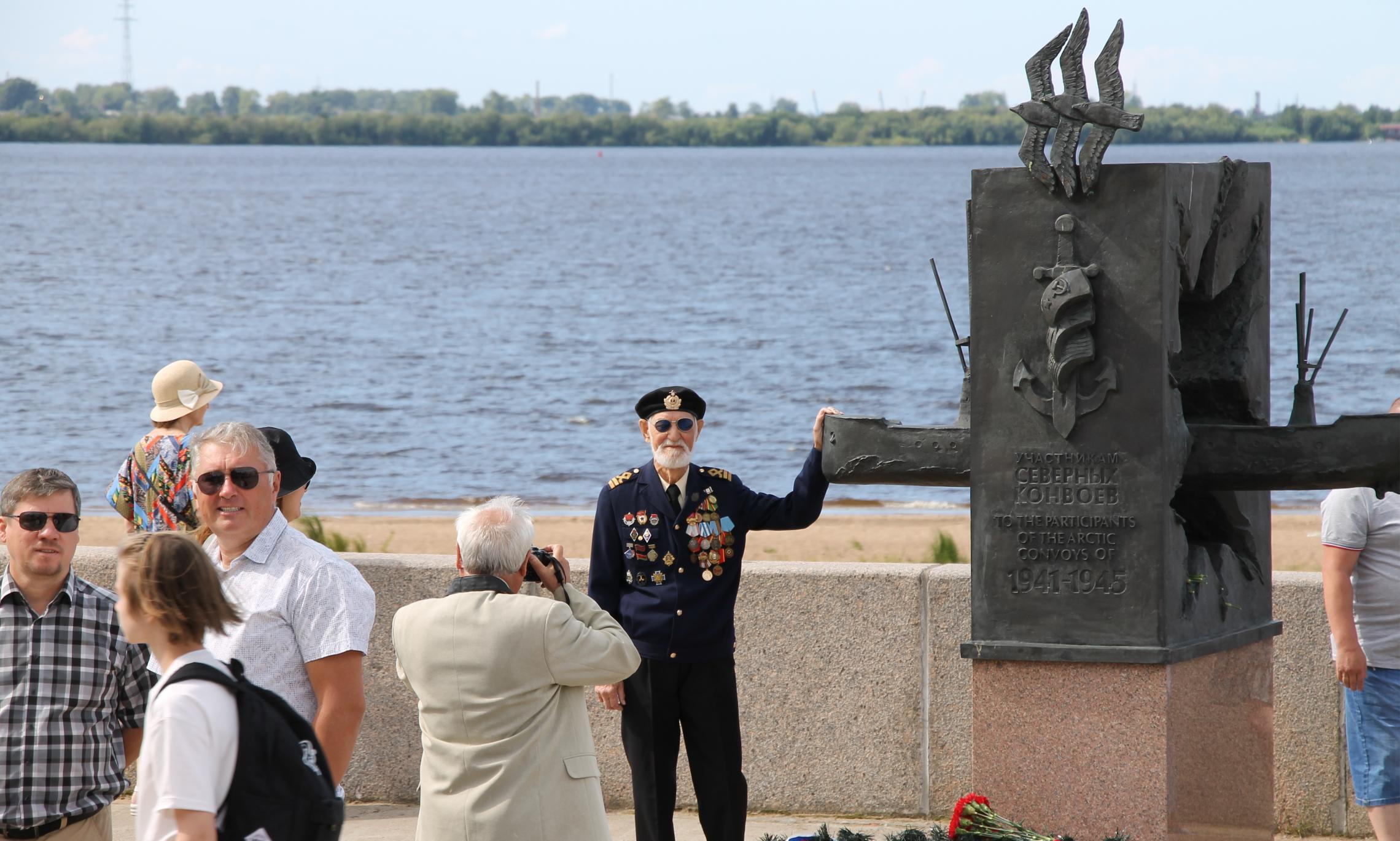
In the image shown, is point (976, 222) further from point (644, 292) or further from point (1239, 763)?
point (644, 292)

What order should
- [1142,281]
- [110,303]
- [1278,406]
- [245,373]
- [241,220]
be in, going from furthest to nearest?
[241,220] → [110,303] → [245,373] → [1278,406] → [1142,281]

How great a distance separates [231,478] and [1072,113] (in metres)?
2.55

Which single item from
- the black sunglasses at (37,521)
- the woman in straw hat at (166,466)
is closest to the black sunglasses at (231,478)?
the black sunglasses at (37,521)

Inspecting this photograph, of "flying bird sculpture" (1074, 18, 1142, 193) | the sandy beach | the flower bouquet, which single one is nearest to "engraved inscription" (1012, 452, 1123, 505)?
"flying bird sculpture" (1074, 18, 1142, 193)

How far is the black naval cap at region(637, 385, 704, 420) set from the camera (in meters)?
5.73

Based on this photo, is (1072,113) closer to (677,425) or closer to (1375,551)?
(677,425)

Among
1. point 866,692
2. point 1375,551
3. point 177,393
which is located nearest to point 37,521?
point 177,393

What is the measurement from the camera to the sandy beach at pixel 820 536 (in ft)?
48.2

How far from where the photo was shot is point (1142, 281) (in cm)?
484

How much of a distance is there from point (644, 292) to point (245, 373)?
21.8 meters

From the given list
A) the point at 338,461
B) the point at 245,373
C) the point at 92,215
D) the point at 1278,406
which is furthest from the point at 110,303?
the point at 92,215

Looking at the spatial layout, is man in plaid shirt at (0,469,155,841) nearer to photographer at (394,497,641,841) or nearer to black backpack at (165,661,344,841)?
photographer at (394,497,641,841)

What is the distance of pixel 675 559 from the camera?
5.75 meters

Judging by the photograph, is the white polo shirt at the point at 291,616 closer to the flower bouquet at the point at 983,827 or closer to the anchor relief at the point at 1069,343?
the flower bouquet at the point at 983,827
